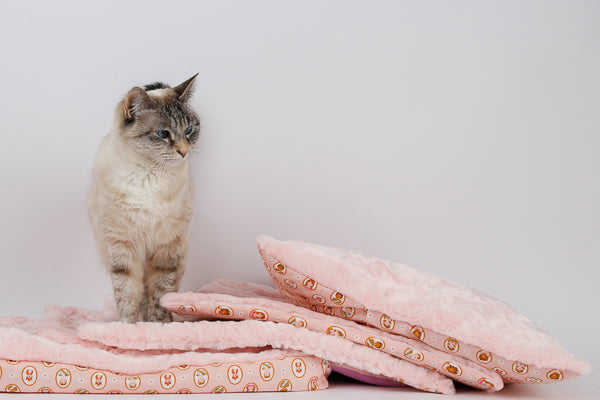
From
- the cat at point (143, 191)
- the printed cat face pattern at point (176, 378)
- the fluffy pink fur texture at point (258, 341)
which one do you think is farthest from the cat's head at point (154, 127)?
the printed cat face pattern at point (176, 378)

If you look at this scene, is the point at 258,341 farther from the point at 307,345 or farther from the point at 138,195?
the point at 138,195

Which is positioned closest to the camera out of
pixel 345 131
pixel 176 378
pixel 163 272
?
pixel 176 378

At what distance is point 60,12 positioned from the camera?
228 cm

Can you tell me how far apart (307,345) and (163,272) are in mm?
702

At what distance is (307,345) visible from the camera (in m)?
1.53

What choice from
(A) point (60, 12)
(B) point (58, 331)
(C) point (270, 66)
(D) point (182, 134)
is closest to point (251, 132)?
(C) point (270, 66)

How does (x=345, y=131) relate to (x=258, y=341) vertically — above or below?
above

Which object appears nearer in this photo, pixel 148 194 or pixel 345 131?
pixel 148 194

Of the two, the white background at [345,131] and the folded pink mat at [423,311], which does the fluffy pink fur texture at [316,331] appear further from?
the white background at [345,131]

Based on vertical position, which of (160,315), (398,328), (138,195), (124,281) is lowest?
(160,315)

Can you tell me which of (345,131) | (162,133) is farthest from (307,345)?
(345,131)

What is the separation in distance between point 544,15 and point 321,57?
0.92 m

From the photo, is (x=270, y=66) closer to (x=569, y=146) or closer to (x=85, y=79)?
(x=85, y=79)

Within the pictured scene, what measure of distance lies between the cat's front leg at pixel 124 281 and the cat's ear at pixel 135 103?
1.43 ft
